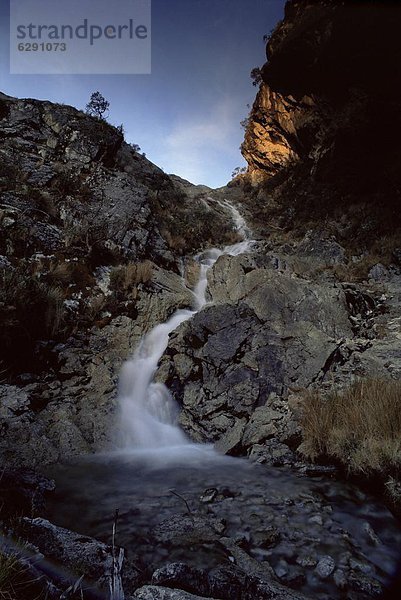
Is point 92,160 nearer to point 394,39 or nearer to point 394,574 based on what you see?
point 394,39

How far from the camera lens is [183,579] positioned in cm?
212

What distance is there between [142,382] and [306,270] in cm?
839

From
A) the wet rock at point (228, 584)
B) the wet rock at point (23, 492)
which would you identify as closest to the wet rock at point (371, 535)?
the wet rock at point (228, 584)

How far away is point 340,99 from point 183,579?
2165 centimetres

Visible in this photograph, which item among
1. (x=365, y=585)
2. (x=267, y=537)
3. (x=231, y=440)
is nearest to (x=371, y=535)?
(x=365, y=585)

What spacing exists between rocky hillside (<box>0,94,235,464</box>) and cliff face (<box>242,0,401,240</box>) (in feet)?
21.0

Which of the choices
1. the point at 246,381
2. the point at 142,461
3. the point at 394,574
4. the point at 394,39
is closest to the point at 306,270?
the point at 246,381

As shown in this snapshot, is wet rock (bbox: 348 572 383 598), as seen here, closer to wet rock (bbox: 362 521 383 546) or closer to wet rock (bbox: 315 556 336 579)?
wet rock (bbox: 315 556 336 579)

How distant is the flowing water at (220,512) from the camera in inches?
104

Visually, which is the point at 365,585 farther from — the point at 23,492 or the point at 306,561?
the point at 23,492

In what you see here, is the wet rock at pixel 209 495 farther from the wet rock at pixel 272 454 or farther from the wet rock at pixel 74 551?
the wet rock at pixel 74 551

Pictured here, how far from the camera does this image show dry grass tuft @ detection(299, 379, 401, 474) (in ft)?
12.6

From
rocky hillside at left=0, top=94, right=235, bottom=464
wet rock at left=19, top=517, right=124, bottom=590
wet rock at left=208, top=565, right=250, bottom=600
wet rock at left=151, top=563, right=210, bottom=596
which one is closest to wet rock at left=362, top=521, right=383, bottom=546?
wet rock at left=208, top=565, right=250, bottom=600

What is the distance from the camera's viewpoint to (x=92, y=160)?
1497 centimetres
